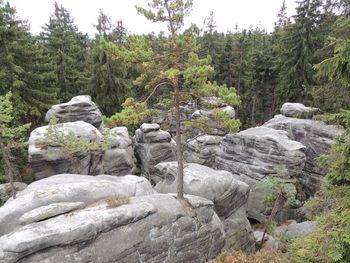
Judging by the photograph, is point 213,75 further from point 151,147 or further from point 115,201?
point 115,201

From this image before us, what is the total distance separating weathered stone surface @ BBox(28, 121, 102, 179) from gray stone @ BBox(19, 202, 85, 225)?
7.01 m

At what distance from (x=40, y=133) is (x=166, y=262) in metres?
13.3

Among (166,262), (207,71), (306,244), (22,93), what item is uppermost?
(207,71)

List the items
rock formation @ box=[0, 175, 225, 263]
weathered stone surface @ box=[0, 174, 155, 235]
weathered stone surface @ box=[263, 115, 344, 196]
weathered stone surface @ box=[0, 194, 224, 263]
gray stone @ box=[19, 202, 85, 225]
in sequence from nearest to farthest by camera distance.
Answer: weathered stone surface @ box=[0, 194, 224, 263] < rock formation @ box=[0, 175, 225, 263] < gray stone @ box=[19, 202, 85, 225] < weathered stone surface @ box=[0, 174, 155, 235] < weathered stone surface @ box=[263, 115, 344, 196]

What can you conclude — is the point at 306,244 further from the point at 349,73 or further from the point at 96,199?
the point at 96,199

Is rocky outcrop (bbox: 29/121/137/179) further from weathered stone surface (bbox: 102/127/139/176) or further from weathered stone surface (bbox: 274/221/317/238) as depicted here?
weathered stone surface (bbox: 274/221/317/238)

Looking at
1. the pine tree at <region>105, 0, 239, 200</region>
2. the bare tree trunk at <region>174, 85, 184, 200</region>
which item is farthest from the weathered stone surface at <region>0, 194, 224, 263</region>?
the pine tree at <region>105, 0, 239, 200</region>

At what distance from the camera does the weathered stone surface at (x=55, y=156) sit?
16.5 metres

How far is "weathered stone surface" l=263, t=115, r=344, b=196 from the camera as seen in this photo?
19891 millimetres

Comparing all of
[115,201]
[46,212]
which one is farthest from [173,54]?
[46,212]

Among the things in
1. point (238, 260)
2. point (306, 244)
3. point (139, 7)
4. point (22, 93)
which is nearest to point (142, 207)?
point (238, 260)

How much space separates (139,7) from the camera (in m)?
9.34

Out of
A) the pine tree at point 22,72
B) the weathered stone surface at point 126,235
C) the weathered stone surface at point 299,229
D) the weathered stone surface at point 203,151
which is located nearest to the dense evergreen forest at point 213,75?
the pine tree at point 22,72

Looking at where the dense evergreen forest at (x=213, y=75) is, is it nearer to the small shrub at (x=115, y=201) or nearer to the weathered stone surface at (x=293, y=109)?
the weathered stone surface at (x=293, y=109)
